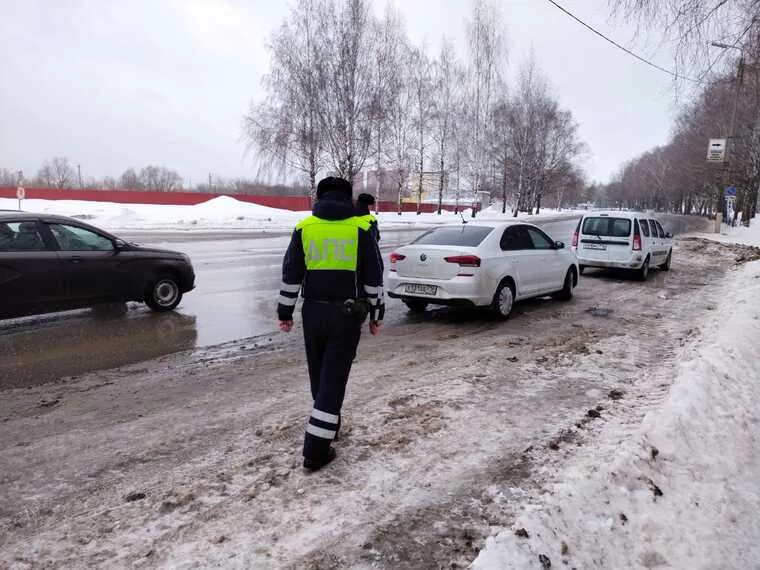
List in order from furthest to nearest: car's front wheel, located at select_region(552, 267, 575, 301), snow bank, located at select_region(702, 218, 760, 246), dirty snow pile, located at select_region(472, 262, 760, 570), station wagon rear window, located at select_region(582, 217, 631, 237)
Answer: snow bank, located at select_region(702, 218, 760, 246)
station wagon rear window, located at select_region(582, 217, 631, 237)
car's front wheel, located at select_region(552, 267, 575, 301)
dirty snow pile, located at select_region(472, 262, 760, 570)

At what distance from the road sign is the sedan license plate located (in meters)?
25.1

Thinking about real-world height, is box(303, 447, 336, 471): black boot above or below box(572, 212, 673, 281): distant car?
below

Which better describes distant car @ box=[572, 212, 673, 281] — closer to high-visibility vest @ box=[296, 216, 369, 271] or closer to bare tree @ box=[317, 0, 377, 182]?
high-visibility vest @ box=[296, 216, 369, 271]

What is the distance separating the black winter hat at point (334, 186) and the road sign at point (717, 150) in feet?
95.5

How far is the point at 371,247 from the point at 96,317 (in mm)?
6194

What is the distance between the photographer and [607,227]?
14.0m

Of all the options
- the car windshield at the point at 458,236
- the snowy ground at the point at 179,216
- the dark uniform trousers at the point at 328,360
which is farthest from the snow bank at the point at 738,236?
the dark uniform trousers at the point at 328,360

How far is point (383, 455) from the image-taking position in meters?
3.79

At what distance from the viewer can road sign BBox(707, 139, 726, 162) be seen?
27.0 m

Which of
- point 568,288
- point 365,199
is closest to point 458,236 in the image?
point 568,288

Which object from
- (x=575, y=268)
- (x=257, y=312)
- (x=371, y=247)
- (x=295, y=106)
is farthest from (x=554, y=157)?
(x=371, y=247)

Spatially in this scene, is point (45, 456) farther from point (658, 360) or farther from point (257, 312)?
point (658, 360)

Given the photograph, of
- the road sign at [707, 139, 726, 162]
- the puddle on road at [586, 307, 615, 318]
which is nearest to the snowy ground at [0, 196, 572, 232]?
the road sign at [707, 139, 726, 162]

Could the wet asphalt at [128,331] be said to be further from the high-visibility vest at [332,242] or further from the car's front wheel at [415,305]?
the high-visibility vest at [332,242]
